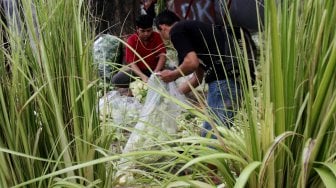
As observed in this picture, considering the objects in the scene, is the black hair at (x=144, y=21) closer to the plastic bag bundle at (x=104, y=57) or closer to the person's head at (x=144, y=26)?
the person's head at (x=144, y=26)

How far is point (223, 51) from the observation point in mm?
3512

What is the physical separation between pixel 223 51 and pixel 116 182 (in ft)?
5.29

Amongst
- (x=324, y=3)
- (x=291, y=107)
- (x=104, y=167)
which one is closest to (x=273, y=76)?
(x=291, y=107)

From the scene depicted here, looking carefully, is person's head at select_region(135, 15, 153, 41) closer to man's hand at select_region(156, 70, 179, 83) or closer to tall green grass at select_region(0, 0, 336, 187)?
man's hand at select_region(156, 70, 179, 83)

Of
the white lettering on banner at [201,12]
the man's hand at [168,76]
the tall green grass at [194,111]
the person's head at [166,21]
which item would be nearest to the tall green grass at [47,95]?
the tall green grass at [194,111]

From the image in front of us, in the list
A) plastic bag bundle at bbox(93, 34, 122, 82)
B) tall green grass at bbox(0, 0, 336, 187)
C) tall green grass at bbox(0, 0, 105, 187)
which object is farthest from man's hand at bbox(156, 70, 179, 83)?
tall green grass at bbox(0, 0, 105, 187)

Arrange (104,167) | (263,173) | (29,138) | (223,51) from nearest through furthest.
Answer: (263,173), (29,138), (104,167), (223,51)

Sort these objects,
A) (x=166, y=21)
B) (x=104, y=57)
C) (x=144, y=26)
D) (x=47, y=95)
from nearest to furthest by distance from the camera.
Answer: (x=47, y=95)
(x=104, y=57)
(x=166, y=21)
(x=144, y=26)

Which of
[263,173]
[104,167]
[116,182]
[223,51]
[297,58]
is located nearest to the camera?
[263,173]

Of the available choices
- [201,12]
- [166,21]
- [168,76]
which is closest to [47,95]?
[168,76]

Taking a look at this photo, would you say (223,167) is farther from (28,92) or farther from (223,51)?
(223,51)

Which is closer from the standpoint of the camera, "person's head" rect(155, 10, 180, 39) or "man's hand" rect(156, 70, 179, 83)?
"man's hand" rect(156, 70, 179, 83)

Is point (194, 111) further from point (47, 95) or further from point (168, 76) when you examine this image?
point (168, 76)

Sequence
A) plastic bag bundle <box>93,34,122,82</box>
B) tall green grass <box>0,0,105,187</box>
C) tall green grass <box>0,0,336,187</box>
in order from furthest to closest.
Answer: plastic bag bundle <box>93,34,122,82</box> → tall green grass <box>0,0,105,187</box> → tall green grass <box>0,0,336,187</box>
